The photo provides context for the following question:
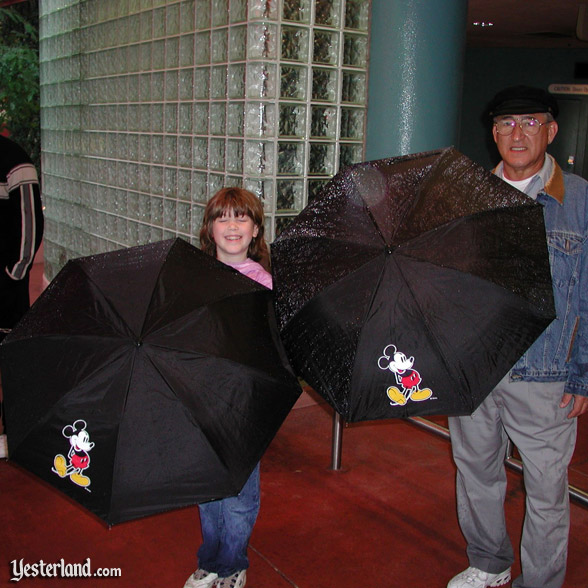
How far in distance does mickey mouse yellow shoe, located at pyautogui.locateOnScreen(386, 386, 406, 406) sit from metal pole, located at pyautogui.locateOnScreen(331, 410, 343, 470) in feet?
4.68

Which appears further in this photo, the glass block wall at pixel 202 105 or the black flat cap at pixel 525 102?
the glass block wall at pixel 202 105

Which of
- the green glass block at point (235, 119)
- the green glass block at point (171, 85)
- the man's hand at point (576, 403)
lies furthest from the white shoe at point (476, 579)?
the green glass block at point (171, 85)

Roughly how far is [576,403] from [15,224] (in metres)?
2.26

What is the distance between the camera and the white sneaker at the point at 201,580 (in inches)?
83.6

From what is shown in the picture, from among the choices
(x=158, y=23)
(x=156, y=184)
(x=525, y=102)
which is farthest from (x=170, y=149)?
(x=525, y=102)

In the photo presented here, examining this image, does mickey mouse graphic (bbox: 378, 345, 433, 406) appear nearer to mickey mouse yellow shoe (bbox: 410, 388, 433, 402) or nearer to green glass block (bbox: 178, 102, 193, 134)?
mickey mouse yellow shoe (bbox: 410, 388, 433, 402)

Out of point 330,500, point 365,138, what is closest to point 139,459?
point 330,500

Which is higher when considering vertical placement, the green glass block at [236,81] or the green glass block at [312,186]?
the green glass block at [236,81]

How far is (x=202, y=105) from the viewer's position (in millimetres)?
3859

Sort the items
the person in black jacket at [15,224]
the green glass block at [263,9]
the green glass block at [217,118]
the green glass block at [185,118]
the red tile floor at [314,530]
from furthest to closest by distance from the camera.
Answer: the green glass block at [185,118] → the green glass block at [217,118] → the green glass block at [263,9] → the person in black jacket at [15,224] → the red tile floor at [314,530]

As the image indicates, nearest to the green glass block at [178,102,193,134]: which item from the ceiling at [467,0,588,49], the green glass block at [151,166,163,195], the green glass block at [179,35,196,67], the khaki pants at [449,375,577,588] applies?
A: the green glass block at [179,35,196,67]

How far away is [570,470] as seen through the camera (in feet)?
10.3

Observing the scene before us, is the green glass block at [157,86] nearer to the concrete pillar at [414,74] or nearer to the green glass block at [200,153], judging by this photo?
the green glass block at [200,153]

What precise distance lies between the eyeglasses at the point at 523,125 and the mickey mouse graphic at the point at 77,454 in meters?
1.36
